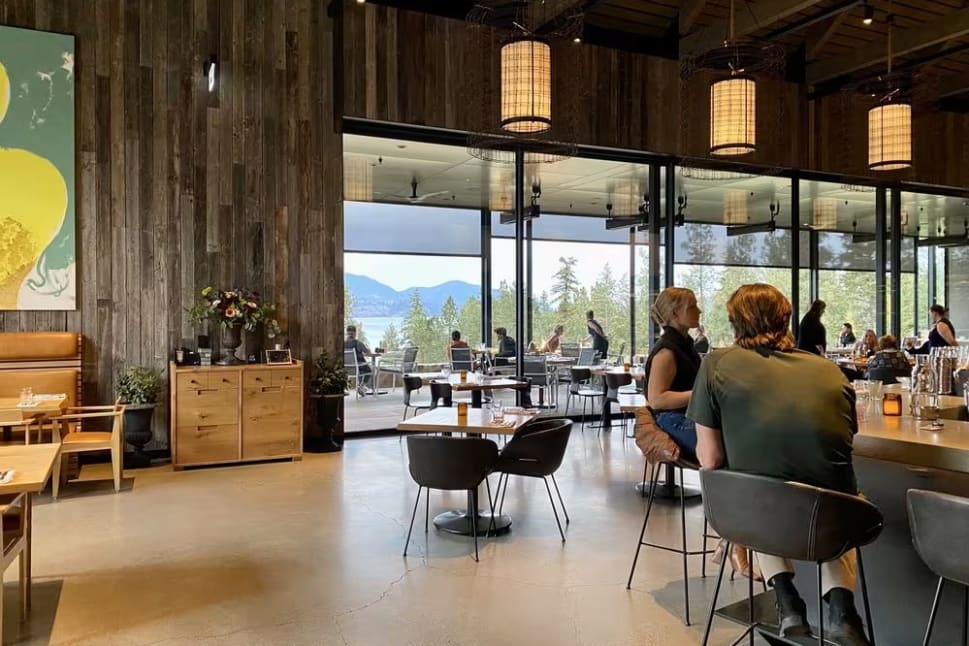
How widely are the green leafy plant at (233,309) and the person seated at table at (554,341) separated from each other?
3.81 meters

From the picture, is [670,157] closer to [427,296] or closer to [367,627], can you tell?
[427,296]

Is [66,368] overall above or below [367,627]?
above

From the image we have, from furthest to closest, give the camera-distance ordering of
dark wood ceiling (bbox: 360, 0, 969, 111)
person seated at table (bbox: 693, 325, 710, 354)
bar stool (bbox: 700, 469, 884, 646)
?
person seated at table (bbox: 693, 325, 710, 354) < dark wood ceiling (bbox: 360, 0, 969, 111) < bar stool (bbox: 700, 469, 884, 646)

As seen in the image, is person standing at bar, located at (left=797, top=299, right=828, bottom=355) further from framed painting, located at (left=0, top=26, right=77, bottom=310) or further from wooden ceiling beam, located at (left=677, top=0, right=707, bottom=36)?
framed painting, located at (left=0, top=26, right=77, bottom=310)

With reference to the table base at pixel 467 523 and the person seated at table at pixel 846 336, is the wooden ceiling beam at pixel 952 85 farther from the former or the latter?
the table base at pixel 467 523

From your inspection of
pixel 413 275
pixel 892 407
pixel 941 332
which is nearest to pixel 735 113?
pixel 892 407

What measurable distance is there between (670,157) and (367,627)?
8.42 m

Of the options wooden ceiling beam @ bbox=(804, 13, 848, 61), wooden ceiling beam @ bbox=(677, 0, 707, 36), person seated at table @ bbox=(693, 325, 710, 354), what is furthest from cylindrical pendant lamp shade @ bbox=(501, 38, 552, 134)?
wooden ceiling beam @ bbox=(804, 13, 848, 61)

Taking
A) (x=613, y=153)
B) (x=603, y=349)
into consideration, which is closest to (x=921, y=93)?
(x=613, y=153)

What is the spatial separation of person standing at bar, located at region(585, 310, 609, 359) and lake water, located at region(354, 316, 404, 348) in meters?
2.76

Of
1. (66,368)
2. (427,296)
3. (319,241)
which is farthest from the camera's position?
(427,296)

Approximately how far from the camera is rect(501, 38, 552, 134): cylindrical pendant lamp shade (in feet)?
15.6

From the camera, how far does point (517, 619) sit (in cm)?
364

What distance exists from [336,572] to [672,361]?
233 cm
